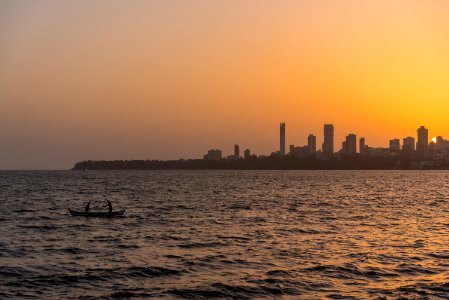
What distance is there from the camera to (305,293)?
26.5 m

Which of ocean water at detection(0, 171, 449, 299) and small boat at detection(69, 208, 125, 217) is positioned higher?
small boat at detection(69, 208, 125, 217)

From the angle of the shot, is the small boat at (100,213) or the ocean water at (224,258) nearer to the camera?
the ocean water at (224,258)

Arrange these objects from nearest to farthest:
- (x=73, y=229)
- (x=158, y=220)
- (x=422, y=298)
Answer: (x=422, y=298)
(x=73, y=229)
(x=158, y=220)

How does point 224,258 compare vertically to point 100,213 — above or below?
below

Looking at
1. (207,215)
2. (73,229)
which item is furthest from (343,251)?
(207,215)

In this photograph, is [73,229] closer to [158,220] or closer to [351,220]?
[158,220]

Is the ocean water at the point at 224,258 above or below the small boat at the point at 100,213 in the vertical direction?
below

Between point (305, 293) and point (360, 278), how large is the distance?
4596mm

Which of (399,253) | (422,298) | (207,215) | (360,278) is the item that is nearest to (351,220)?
(207,215)

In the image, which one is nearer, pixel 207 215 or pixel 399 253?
pixel 399 253

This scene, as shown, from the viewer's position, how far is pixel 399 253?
37.8 m

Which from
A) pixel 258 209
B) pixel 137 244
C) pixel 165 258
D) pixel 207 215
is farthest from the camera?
pixel 258 209

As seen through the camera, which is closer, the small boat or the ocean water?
the ocean water

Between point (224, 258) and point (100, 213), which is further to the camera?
point (100, 213)
